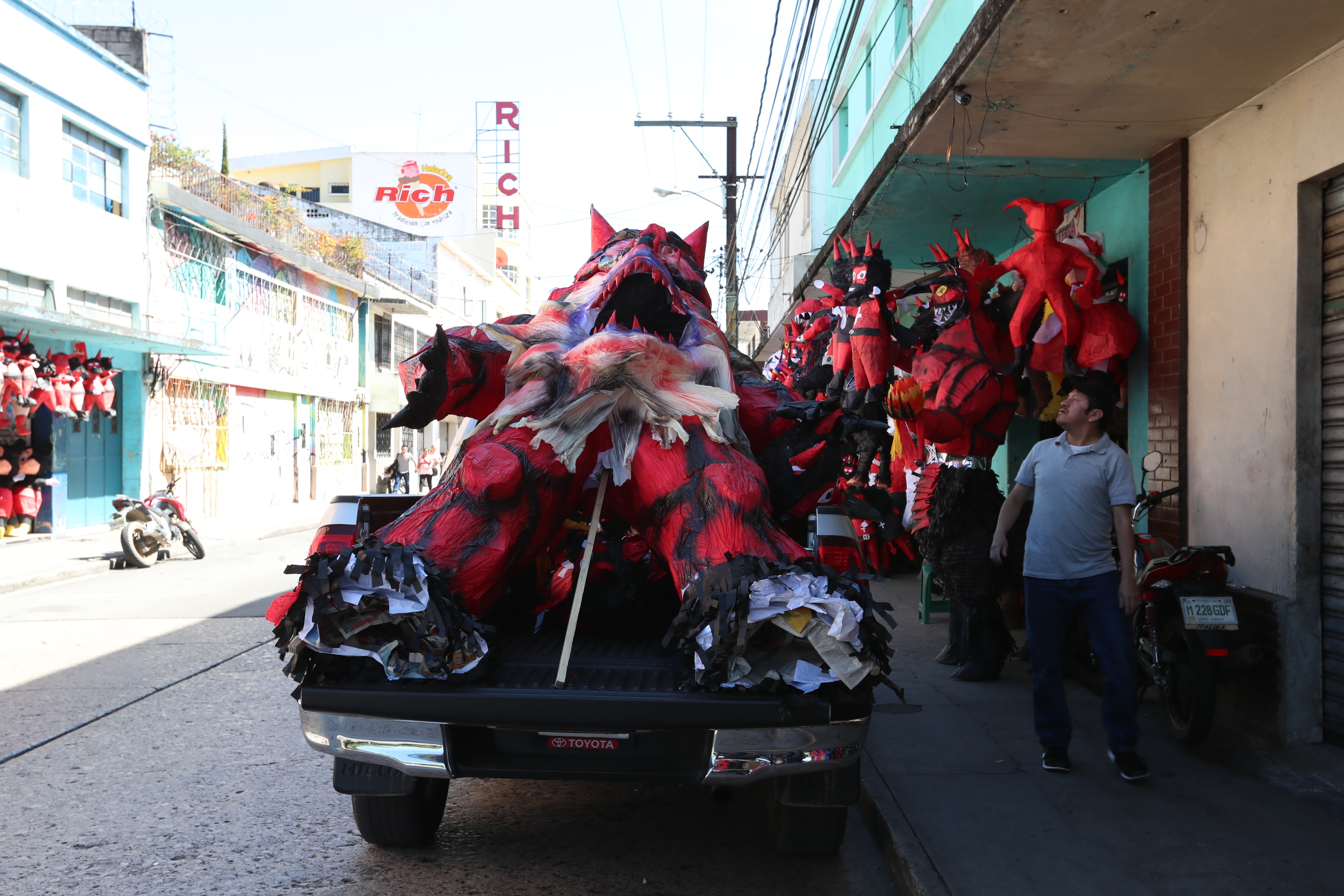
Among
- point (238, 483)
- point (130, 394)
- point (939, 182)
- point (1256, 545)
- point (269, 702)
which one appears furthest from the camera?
point (238, 483)

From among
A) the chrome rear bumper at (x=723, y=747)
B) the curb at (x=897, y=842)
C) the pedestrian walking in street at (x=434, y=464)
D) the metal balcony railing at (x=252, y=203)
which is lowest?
the curb at (x=897, y=842)

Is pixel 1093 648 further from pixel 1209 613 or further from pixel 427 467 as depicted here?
pixel 427 467

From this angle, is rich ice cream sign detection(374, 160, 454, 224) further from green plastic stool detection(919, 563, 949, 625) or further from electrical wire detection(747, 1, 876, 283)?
green plastic stool detection(919, 563, 949, 625)

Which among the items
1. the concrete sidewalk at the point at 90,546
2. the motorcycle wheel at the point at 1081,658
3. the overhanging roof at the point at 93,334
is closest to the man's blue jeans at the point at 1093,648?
the motorcycle wheel at the point at 1081,658

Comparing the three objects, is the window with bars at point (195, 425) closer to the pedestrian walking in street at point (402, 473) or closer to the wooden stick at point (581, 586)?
the pedestrian walking in street at point (402, 473)

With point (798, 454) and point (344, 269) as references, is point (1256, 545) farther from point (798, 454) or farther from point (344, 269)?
point (344, 269)

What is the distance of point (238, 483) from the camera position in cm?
2097

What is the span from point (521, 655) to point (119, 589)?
29.7 ft

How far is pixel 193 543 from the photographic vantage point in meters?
13.2

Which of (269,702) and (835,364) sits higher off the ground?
(835,364)

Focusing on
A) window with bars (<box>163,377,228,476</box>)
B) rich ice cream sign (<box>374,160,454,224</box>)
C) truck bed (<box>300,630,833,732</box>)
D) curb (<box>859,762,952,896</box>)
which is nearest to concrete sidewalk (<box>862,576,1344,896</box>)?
curb (<box>859,762,952,896</box>)

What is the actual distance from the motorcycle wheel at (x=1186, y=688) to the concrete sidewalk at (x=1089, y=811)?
0.11 meters

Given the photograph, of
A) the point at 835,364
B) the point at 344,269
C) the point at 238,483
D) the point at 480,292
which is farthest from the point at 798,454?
the point at 480,292

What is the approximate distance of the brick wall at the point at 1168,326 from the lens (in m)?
5.35
